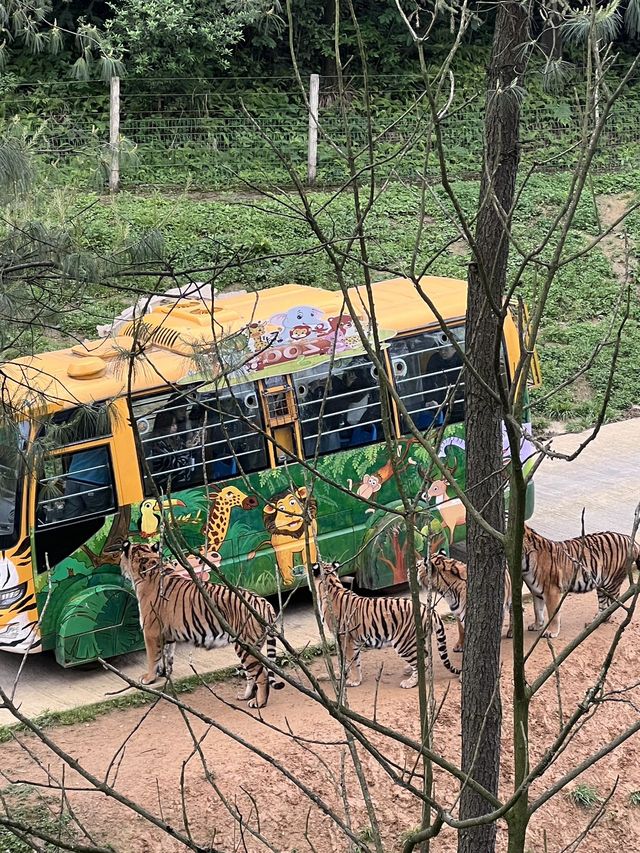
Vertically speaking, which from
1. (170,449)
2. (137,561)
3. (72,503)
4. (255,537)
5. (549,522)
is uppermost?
(170,449)

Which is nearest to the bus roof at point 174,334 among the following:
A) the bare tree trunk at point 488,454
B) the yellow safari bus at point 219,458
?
the yellow safari bus at point 219,458

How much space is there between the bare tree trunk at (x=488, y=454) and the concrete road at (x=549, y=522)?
172cm

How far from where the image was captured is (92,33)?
731cm

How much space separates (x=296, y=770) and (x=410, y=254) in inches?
445

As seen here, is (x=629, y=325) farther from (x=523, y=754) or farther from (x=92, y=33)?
(x=523, y=754)

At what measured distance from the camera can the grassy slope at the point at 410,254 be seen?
→ 50.0 feet

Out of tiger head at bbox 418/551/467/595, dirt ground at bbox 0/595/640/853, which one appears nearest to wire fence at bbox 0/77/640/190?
tiger head at bbox 418/551/467/595

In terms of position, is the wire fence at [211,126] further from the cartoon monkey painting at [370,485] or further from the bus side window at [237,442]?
the bus side window at [237,442]

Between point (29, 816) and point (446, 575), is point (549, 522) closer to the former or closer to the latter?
point (446, 575)

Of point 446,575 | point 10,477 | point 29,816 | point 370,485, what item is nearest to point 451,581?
point 446,575

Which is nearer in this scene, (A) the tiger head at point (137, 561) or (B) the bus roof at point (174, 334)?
(B) the bus roof at point (174, 334)

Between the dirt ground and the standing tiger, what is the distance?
0.61 meters

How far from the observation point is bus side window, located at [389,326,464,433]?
967 centimetres

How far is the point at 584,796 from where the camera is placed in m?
7.34
